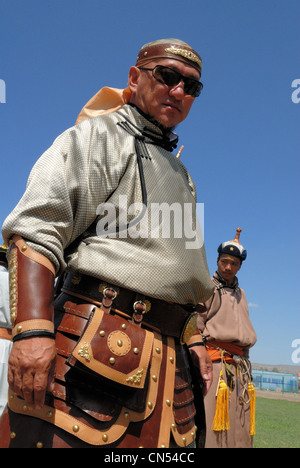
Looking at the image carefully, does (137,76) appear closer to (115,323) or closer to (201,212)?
(201,212)

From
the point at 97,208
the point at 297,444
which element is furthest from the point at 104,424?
the point at 297,444

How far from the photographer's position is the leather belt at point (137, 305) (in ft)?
5.65

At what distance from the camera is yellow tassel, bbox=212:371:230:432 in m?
4.89

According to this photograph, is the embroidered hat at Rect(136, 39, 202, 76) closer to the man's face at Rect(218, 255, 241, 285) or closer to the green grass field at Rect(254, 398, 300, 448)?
the man's face at Rect(218, 255, 241, 285)

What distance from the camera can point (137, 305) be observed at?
172 cm

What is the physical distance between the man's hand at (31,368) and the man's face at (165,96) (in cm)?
124

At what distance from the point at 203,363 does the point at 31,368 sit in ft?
3.56

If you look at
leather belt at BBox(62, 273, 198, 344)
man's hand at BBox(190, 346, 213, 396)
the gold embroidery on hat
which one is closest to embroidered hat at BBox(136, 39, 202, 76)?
the gold embroidery on hat

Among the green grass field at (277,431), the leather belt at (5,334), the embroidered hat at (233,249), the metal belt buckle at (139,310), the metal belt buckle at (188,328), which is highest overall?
the embroidered hat at (233,249)

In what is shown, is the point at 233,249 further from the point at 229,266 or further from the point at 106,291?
the point at 106,291

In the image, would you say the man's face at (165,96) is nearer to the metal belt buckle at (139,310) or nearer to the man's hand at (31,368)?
the metal belt buckle at (139,310)

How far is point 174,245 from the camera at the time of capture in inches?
72.5

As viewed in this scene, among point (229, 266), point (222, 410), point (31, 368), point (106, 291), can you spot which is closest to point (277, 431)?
point (229, 266)

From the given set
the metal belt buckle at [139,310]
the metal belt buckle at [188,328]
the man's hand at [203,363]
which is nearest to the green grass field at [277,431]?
the man's hand at [203,363]
